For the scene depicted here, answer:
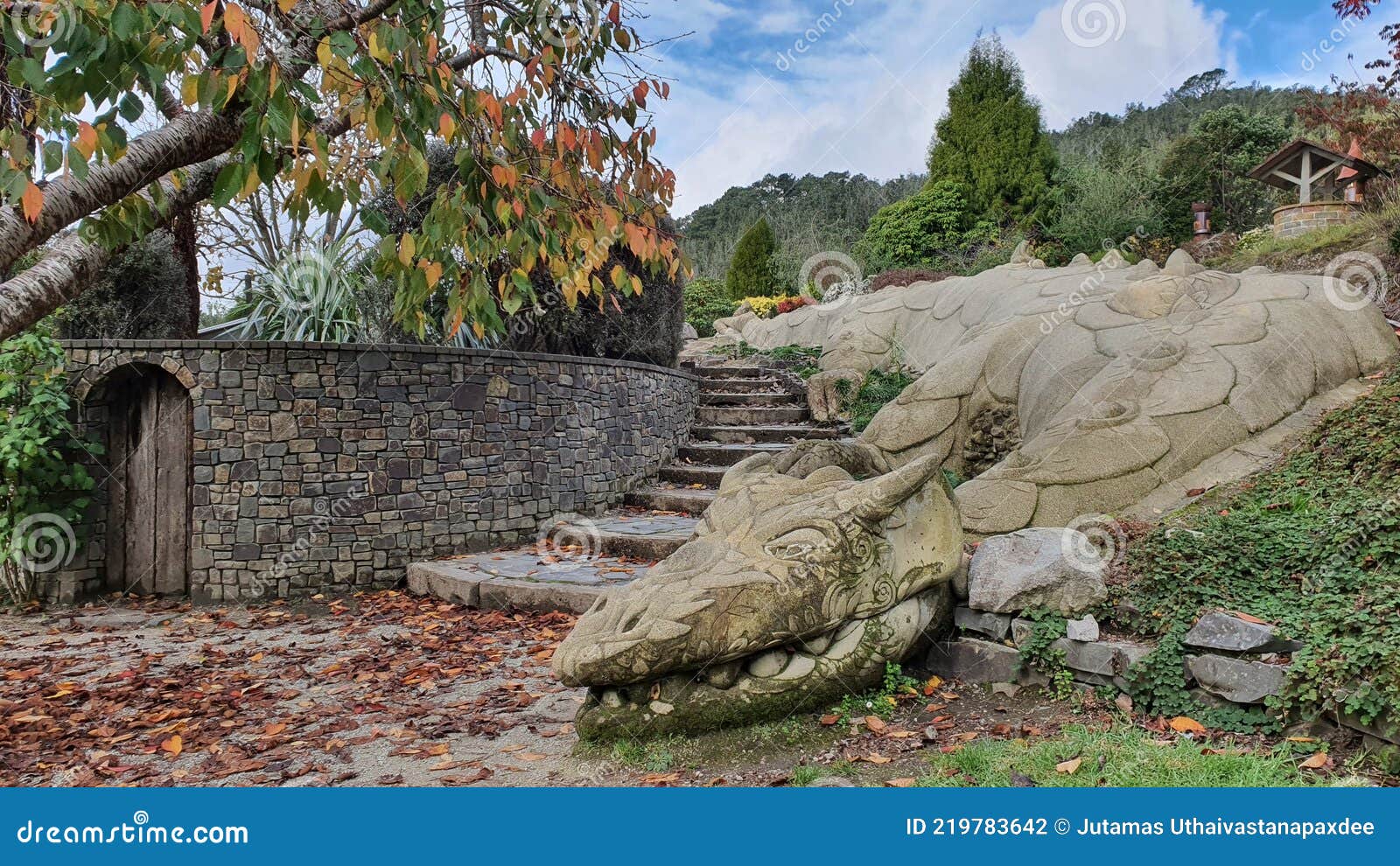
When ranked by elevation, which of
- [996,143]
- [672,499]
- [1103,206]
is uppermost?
[996,143]

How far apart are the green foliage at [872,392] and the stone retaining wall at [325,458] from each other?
376 centimetres

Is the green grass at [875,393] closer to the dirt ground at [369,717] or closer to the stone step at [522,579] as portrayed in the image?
the stone step at [522,579]

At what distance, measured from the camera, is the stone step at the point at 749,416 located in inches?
370

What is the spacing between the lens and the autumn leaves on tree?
2.48 m

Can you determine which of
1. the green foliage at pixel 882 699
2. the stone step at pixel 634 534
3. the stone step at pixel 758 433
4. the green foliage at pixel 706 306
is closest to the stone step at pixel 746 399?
the stone step at pixel 758 433

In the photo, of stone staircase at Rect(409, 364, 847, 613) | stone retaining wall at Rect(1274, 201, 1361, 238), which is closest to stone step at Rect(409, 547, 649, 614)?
stone staircase at Rect(409, 364, 847, 613)

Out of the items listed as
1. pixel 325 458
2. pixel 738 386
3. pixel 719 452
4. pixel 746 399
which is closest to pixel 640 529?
pixel 719 452

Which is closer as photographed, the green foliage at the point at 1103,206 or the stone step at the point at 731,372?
the stone step at the point at 731,372

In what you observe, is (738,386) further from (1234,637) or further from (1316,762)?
(1316,762)

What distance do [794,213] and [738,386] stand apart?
2001 cm

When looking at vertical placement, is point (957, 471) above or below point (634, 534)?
above

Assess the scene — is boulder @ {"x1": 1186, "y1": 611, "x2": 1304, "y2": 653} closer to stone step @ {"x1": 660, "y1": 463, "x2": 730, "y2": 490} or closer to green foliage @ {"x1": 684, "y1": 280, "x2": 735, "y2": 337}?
stone step @ {"x1": 660, "y1": 463, "x2": 730, "y2": 490}

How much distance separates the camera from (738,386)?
1065cm

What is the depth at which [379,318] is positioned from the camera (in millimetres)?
7211
